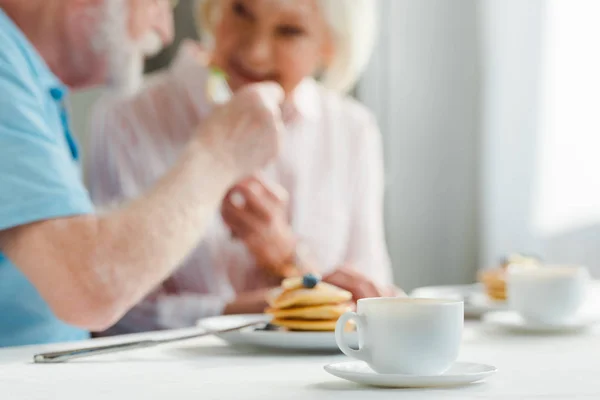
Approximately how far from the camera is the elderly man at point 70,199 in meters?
0.95

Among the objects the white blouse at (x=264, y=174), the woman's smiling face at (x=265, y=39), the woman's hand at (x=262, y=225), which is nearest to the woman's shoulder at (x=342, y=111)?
the white blouse at (x=264, y=174)

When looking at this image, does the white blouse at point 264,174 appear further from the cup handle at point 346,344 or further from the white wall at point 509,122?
the cup handle at point 346,344

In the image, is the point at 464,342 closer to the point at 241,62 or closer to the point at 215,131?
the point at 215,131

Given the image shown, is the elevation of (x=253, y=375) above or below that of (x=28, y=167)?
below

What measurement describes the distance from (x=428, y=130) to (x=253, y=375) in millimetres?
2262

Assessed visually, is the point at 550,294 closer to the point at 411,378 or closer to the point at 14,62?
the point at 411,378

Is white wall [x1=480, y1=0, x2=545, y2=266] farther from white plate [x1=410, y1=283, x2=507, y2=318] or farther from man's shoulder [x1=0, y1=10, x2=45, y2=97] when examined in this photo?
man's shoulder [x1=0, y1=10, x2=45, y2=97]

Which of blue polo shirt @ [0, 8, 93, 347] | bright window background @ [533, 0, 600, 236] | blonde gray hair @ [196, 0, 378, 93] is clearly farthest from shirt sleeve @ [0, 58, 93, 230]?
bright window background @ [533, 0, 600, 236]

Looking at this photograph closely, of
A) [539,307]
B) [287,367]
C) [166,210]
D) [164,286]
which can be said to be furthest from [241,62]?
[287,367]

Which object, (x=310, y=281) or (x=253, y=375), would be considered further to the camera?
(x=310, y=281)

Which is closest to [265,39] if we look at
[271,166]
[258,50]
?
[258,50]

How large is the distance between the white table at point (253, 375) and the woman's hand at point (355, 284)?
19 cm

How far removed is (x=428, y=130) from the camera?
114 inches

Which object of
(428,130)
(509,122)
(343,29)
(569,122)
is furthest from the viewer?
(428,130)
